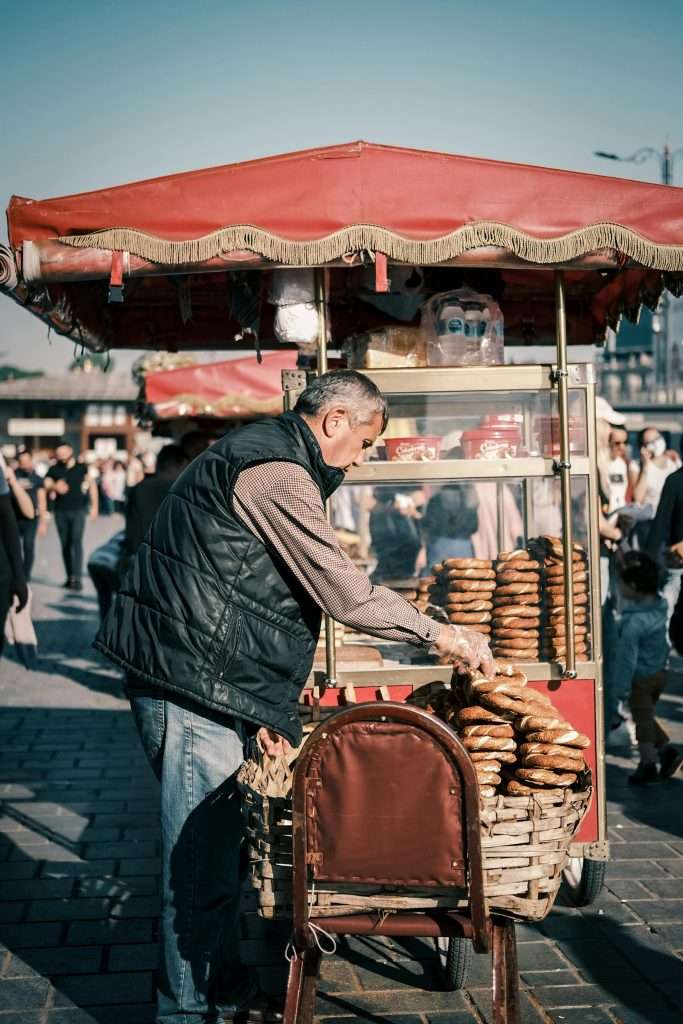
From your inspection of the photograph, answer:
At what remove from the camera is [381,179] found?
12.0 feet

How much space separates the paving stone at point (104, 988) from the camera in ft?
11.8

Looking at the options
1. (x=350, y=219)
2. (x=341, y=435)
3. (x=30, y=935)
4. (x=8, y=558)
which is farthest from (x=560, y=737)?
(x=8, y=558)

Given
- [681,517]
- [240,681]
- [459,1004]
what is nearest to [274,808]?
[240,681]

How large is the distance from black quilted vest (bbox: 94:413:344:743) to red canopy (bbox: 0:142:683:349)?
0.86 meters

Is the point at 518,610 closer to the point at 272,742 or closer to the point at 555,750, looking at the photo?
the point at 555,750

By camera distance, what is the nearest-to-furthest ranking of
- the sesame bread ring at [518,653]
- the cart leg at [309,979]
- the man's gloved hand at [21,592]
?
the cart leg at [309,979]
the sesame bread ring at [518,653]
the man's gloved hand at [21,592]

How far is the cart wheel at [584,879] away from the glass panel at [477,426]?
161cm

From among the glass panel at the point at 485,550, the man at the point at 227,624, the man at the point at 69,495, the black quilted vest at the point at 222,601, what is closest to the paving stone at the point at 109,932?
the man at the point at 227,624

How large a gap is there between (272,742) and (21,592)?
331 cm

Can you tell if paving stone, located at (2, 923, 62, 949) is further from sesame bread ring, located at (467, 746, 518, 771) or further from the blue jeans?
sesame bread ring, located at (467, 746, 518, 771)

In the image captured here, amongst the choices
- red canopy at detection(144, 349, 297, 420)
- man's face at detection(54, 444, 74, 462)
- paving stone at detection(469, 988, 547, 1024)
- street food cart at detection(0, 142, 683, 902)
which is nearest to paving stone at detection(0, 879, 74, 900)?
street food cart at detection(0, 142, 683, 902)

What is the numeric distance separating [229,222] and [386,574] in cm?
205

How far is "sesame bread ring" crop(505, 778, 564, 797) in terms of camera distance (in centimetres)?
283

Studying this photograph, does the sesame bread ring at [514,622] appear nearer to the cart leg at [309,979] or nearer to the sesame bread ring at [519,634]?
the sesame bread ring at [519,634]
